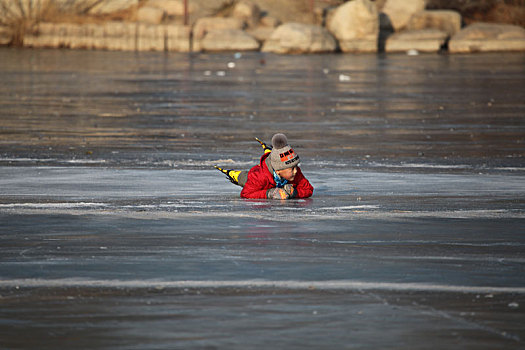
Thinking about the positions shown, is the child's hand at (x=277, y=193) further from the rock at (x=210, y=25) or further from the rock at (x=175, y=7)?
the rock at (x=175, y=7)

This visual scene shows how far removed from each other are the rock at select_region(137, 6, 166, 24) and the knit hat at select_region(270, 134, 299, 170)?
5249cm

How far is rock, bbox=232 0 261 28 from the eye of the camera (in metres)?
60.8

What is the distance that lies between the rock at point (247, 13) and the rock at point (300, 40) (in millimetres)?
7421

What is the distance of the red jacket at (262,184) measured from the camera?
950 cm

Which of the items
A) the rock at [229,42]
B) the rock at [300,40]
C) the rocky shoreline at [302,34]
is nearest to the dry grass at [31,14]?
the rocky shoreline at [302,34]

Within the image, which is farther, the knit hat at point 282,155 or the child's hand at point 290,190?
the child's hand at point 290,190

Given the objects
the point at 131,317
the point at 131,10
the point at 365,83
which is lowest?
the point at 131,317

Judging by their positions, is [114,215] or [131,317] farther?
[114,215]

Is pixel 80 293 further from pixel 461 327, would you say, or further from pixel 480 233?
pixel 480 233

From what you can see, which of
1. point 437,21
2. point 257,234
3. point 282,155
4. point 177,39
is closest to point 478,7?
point 437,21

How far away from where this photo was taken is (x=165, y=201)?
9.48m

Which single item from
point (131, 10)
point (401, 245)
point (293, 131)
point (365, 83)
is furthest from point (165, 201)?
point (131, 10)

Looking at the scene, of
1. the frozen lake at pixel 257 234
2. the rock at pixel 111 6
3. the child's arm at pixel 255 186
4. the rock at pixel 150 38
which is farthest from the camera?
the rock at pixel 111 6

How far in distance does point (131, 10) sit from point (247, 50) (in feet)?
46.3
